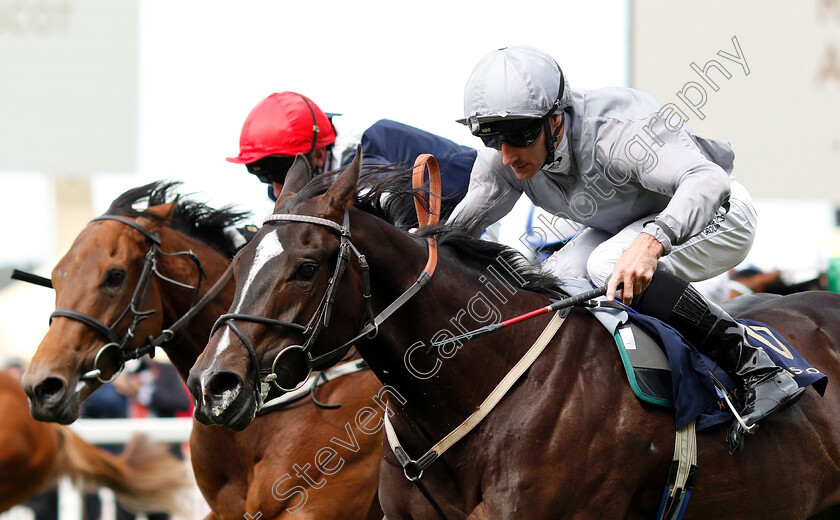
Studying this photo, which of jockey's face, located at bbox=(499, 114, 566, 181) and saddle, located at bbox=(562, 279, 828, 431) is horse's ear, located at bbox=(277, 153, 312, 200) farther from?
saddle, located at bbox=(562, 279, 828, 431)

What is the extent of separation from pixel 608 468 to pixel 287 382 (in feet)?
3.32

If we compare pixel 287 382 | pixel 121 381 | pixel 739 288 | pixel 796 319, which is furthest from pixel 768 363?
pixel 121 381

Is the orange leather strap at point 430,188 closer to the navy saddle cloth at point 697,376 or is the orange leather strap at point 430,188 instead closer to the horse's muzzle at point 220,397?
the navy saddle cloth at point 697,376

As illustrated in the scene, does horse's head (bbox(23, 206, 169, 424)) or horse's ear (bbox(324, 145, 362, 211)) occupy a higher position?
horse's ear (bbox(324, 145, 362, 211))

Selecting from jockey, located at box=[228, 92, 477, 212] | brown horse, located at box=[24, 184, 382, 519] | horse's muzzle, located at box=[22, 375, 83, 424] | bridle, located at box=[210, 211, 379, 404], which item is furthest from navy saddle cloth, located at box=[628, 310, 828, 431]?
horse's muzzle, located at box=[22, 375, 83, 424]

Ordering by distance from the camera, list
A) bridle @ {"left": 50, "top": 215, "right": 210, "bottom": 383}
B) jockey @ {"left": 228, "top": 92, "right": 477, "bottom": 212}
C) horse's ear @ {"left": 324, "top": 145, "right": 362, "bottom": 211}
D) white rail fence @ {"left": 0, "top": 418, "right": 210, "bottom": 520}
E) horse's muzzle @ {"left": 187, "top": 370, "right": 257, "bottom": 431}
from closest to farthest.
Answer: horse's muzzle @ {"left": 187, "top": 370, "right": 257, "bottom": 431} → horse's ear @ {"left": 324, "top": 145, "right": 362, "bottom": 211} → bridle @ {"left": 50, "top": 215, "right": 210, "bottom": 383} → jockey @ {"left": 228, "top": 92, "right": 477, "bottom": 212} → white rail fence @ {"left": 0, "top": 418, "right": 210, "bottom": 520}

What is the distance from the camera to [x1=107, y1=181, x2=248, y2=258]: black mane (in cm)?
428

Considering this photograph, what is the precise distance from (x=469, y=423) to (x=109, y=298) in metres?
1.83

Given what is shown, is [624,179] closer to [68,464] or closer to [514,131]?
[514,131]

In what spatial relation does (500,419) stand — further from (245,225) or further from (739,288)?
(739,288)

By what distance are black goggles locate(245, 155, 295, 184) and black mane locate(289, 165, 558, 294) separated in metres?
1.22

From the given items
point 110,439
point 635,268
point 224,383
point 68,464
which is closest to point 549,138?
point 635,268

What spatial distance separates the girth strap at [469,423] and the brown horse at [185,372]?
1.03m

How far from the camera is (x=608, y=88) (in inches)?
131
